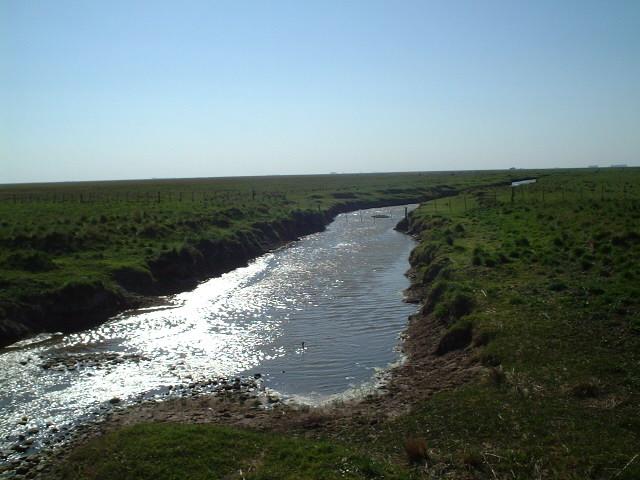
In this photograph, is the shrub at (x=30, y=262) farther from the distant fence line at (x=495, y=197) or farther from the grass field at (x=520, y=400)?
the distant fence line at (x=495, y=197)

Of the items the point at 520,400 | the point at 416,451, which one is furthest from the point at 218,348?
the point at 520,400

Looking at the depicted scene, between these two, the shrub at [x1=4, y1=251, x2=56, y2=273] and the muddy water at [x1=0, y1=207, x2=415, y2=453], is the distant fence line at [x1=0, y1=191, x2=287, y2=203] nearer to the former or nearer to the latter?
the shrub at [x1=4, y1=251, x2=56, y2=273]

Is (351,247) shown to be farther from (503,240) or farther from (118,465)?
(118,465)

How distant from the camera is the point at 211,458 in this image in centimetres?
1349

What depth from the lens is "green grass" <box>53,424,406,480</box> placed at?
12.7m

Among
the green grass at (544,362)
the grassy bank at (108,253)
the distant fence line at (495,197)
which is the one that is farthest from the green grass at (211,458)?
the distant fence line at (495,197)

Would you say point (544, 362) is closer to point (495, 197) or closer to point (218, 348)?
point (218, 348)

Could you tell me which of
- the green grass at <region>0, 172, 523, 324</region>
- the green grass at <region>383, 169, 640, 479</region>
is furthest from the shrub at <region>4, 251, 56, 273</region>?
the green grass at <region>383, 169, 640, 479</region>

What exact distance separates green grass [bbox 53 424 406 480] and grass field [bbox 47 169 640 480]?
5 centimetres

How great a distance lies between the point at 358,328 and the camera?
27.2 metres

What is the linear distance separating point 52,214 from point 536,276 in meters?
51.8

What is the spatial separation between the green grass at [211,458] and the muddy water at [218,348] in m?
3.22

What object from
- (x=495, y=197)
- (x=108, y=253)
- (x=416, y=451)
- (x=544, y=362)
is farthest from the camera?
(x=495, y=197)

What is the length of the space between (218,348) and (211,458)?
11619 millimetres
